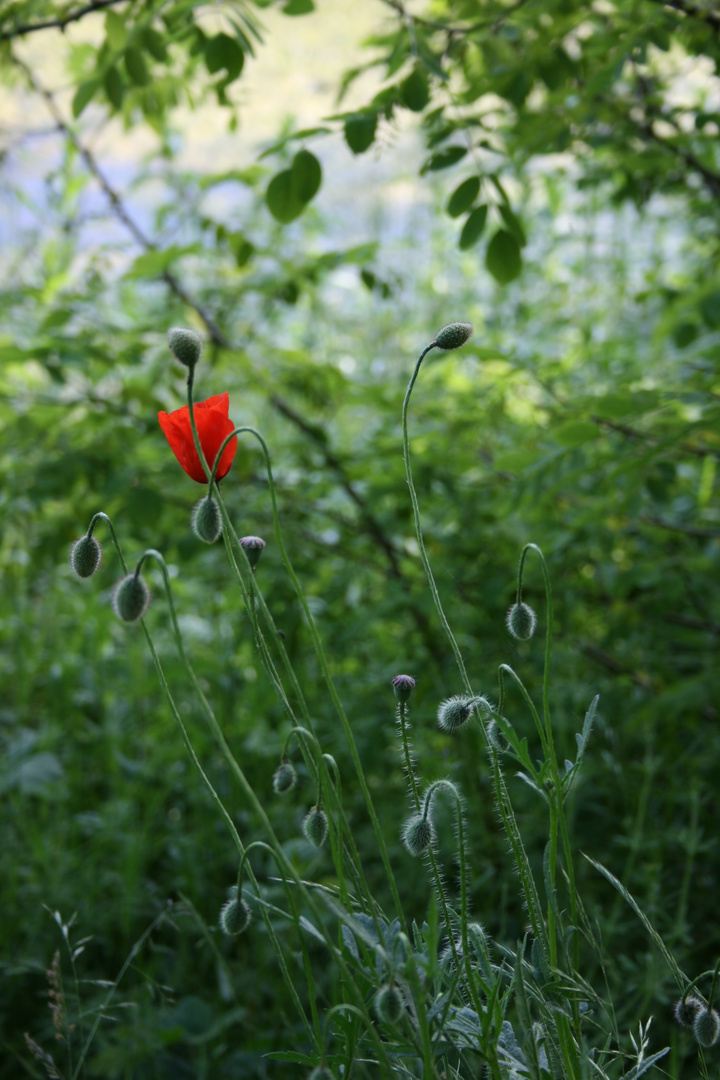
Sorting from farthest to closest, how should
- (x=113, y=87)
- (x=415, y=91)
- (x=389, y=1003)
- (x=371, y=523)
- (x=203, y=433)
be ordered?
(x=371, y=523) → (x=113, y=87) → (x=415, y=91) → (x=203, y=433) → (x=389, y=1003)

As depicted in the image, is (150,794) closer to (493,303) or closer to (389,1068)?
(389,1068)

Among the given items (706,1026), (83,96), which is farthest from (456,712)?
(83,96)

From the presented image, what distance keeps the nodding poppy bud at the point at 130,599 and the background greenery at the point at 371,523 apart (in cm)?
85

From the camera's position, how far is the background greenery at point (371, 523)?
4.68 feet

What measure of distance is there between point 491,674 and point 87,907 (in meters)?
1.03

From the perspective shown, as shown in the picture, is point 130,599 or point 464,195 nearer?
point 130,599

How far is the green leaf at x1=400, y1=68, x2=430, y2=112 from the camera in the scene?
1.26m

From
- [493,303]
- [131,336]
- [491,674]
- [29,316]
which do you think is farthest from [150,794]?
[493,303]

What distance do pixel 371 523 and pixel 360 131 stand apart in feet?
3.20

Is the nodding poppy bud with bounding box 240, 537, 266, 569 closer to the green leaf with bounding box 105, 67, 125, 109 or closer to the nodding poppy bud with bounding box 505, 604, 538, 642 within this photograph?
the nodding poppy bud with bounding box 505, 604, 538, 642

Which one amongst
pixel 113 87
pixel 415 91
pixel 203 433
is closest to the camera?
pixel 203 433

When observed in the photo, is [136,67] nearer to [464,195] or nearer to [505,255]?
[464,195]

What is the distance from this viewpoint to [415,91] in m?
1.26

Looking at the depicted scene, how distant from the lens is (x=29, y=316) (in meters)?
3.52
